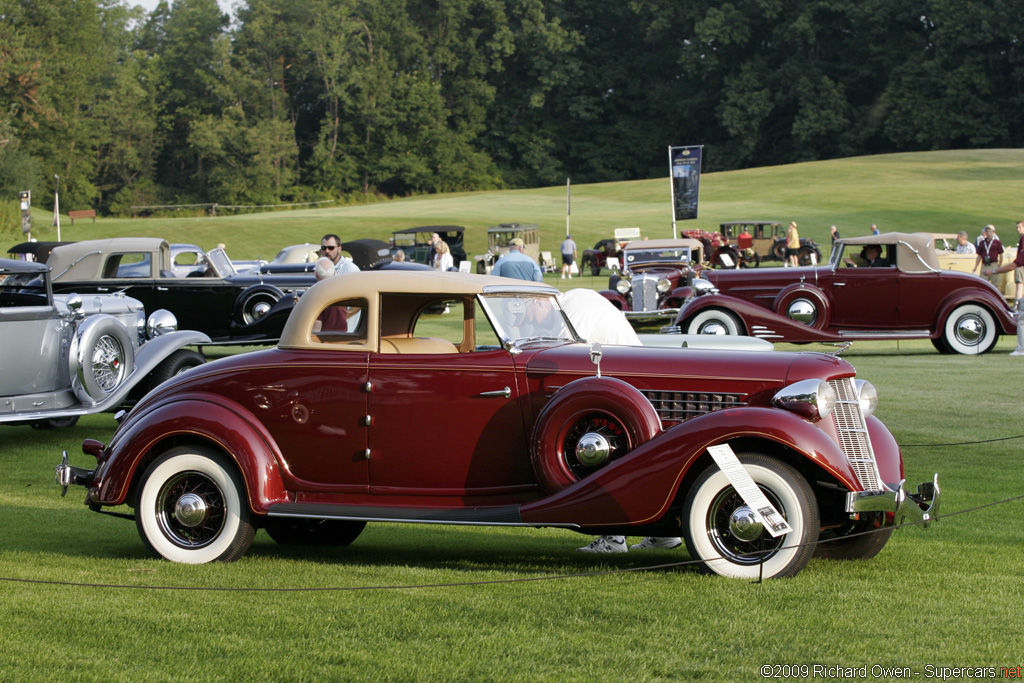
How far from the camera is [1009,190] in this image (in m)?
55.7

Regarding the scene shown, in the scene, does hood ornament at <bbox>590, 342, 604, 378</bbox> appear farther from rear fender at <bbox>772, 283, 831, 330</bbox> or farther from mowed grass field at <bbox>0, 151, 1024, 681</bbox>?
rear fender at <bbox>772, 283, 831, 330</bbox>

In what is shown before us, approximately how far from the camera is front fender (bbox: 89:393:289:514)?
19.6 feet

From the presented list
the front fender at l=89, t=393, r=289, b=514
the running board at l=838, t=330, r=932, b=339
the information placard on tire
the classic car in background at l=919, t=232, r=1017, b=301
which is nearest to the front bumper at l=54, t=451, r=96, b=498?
the front fender at l=89, t=393, r=289, b=514

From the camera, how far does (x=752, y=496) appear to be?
509cm

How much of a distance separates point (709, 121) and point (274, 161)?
120ft

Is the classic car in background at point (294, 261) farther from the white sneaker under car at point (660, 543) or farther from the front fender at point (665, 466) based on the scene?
the front fender at point (665, 466)

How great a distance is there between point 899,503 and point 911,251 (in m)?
13.8

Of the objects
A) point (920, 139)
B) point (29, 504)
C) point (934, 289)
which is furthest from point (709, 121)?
point (29, 504)

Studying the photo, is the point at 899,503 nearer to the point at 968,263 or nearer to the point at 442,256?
the point at 442,256

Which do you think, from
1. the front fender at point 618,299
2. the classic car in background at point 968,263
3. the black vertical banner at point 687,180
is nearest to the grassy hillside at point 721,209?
the black vertical banner at point 687,180

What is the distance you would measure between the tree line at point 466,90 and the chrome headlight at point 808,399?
67.5m

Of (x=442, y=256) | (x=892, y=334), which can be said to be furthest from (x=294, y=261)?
(x=892, y=334)

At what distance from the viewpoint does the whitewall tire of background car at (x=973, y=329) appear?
17688 millimetres

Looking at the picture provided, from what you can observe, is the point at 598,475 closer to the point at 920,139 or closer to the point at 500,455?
the point at 500,455
